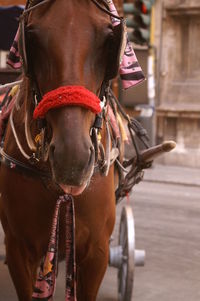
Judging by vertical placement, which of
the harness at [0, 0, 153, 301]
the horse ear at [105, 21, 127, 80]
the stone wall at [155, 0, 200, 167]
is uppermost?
the horse ear at [105, 21, 127, 80]

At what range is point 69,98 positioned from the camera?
2.44 m

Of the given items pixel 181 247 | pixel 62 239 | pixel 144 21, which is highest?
pixel 62 239

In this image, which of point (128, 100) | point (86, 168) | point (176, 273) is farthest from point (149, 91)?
point (86, 168)

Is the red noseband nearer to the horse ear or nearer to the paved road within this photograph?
the horse ear

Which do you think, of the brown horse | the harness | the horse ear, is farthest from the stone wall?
the horse ear

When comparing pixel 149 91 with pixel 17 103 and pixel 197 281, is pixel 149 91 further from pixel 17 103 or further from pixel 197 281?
pixel 17 103

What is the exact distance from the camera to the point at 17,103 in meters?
3.35

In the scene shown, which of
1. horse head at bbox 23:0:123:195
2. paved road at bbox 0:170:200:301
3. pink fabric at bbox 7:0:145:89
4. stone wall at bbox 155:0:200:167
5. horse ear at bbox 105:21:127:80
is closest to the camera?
horse head at bbox 23:0:123:195

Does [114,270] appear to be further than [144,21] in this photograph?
No

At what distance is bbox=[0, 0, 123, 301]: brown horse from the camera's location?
2453 mm

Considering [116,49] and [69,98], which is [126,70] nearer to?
[116,49]

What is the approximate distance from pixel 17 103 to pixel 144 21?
8.37 metres

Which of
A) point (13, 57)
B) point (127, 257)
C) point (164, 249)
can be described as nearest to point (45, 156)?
point (13, 57)

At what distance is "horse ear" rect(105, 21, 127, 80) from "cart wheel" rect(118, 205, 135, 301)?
83.1 inches
